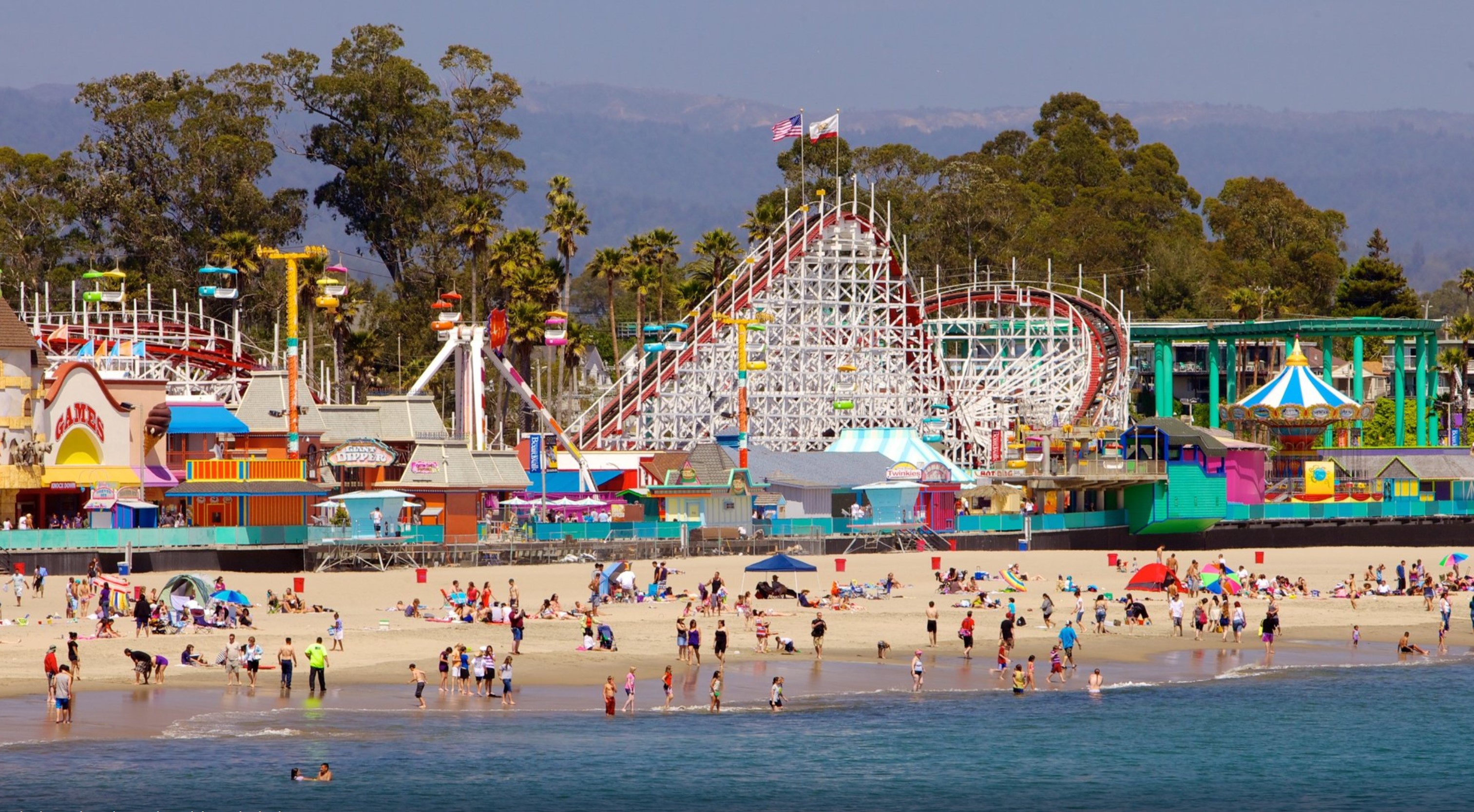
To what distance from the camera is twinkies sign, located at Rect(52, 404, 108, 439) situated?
59.2 metres

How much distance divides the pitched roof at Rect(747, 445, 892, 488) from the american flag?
1292cm

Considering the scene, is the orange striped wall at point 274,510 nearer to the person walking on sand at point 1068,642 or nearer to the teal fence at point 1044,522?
the teal fence at point 1044,522

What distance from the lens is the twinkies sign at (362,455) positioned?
59844 mm

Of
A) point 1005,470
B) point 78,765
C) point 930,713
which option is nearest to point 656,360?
point 1005,470

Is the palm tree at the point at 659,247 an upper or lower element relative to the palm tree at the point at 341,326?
upper

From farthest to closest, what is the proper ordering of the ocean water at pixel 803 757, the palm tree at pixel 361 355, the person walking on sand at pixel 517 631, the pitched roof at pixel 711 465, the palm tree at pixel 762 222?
the palm tree at pixel 762 222
the palm tree at pixel 361 355
the pitched roof at pixel 711 465
the person walking on sand at pixel 517 631
the ocean water at pixel 803 757

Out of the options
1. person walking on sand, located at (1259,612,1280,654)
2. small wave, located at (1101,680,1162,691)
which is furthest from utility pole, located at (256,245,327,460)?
person walking on sand, located at (1259,612,1280,654)

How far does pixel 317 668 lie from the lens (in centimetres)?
3534

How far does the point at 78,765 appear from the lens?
2917 centimetres

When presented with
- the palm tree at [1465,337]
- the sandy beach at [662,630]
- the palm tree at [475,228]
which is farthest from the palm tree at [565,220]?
the palm tree at [1465,337]

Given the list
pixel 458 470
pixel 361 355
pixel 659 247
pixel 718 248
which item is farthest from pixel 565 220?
pixel 458 470

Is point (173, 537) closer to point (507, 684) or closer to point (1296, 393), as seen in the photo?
point (507, 684)

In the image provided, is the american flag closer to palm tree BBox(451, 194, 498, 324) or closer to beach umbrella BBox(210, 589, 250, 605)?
palm tree BBox(451, 194, 498, 324)

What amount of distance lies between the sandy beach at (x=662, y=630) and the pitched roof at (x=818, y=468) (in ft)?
23.6
